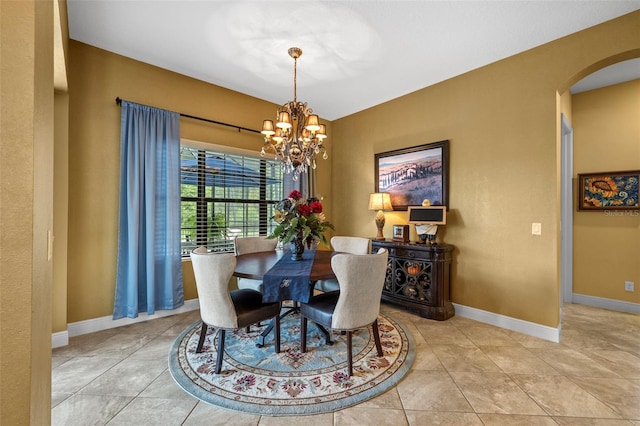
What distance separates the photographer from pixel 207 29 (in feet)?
8.35

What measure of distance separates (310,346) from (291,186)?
8.50ft

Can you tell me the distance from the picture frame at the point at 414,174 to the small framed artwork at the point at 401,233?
0.40 m

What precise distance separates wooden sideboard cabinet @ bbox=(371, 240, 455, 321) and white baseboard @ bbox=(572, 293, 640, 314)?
1997mm

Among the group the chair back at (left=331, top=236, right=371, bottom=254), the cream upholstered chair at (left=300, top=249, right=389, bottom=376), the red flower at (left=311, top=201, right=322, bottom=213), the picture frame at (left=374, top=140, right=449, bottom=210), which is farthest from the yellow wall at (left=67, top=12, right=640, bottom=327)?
the red flower at (left=311, top=201, right=322, bottom=213)

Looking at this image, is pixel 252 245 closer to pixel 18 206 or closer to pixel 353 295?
pixel 353 295

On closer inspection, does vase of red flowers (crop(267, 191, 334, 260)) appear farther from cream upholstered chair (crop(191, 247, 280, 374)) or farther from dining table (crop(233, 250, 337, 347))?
cream upholstered chair (crop(191, 247, 280, 374))

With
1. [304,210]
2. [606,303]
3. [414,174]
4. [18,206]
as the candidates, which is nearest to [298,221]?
[304,210]

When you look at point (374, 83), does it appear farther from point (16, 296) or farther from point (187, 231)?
point (16, 296)

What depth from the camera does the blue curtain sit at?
9.53 feet

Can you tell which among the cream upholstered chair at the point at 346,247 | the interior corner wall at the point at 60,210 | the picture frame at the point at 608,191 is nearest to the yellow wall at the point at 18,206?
the interior corner wall at the point at 60,210

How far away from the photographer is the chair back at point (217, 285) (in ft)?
6.66

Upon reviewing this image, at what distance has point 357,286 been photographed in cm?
204

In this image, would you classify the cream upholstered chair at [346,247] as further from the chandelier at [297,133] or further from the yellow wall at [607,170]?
the yellow wall at [607,170]

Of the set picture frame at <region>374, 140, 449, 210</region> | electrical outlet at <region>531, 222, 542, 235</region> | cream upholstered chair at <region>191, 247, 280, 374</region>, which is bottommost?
cream upholstered chair at <region>191, 247, 280, 374</region>
